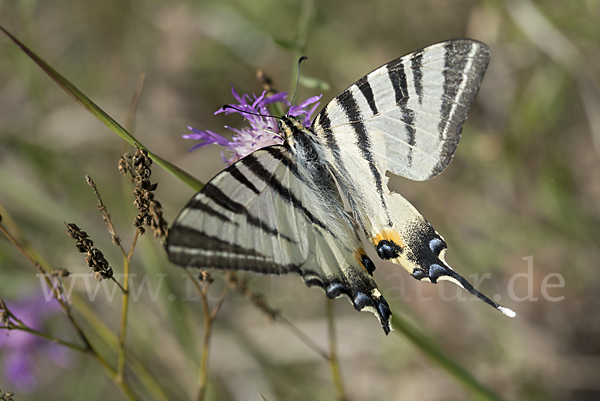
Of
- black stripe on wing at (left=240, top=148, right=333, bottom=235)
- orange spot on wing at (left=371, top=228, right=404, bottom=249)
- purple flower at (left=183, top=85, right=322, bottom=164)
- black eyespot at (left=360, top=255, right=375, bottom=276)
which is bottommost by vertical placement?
black eyespot at (left=360, top=255, right=375, bottom=276)

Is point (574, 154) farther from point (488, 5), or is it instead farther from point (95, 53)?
point (95, 53)

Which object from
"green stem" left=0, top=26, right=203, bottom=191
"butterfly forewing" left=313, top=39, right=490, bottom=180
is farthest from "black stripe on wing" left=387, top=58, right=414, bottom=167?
"green stem" left=0, top=26, right=203, bottom=191

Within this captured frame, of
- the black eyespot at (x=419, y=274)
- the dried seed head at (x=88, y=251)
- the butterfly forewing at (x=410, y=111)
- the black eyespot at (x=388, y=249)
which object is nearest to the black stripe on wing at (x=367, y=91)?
the butterfly forewing at (x=410, y=111)

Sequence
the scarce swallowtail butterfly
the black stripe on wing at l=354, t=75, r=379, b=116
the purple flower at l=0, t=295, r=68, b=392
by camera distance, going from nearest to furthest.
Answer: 1. the scarce swallowtail butterfly
2. the black stripe on wing at l=354, t=75, r=379, b=116
3. the purple flower at l=0, t=295, r=68, b=392

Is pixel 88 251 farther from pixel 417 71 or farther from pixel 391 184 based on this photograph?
pixel 391 184

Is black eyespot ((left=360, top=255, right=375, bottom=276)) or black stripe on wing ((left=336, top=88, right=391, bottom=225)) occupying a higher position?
black stripe on wing ((left=336, top=88, right=391, bottom=225))

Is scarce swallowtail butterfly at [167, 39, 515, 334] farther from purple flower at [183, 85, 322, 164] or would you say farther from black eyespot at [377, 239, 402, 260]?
purple flower at [183, 85, 322, 164]

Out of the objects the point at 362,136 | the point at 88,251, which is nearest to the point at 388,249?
the point at 362,136
